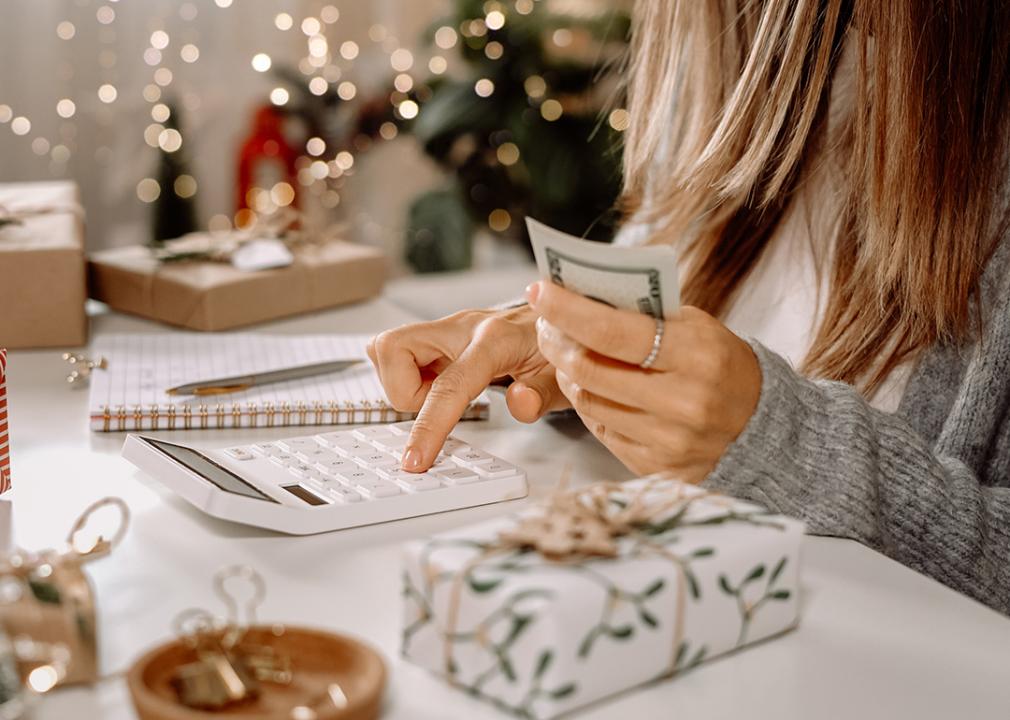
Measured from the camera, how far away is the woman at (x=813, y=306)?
2.23 feet

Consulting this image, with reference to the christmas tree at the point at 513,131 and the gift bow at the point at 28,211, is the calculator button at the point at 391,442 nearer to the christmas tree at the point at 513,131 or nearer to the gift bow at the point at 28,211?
the gift bow at the point at 28,211

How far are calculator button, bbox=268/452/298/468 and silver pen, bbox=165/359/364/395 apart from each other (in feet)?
0.64

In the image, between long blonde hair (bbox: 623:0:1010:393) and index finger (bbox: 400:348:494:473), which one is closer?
index finger (bbox: 400:348:494:473)

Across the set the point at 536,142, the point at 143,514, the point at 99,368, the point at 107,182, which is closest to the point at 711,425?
the point at 143,514

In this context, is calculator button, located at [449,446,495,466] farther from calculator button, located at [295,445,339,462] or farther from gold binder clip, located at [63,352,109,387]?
gold binder clip, located at [63,352,109,387]

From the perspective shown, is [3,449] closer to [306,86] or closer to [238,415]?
[238,415]

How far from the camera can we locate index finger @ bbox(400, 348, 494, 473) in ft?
2.32

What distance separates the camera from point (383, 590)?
22.3 inches

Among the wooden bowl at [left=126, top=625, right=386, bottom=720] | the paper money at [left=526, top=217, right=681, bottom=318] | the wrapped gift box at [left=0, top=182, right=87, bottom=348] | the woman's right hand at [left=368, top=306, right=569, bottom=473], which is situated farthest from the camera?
the wrapped gift box at [left=0, top=182, right=87, bottom=348]

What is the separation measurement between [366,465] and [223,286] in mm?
531

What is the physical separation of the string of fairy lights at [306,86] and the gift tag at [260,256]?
5.13ft

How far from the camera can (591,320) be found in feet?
2.02

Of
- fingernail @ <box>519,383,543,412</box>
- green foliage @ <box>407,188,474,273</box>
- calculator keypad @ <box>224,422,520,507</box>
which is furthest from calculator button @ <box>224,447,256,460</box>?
green foliage @ <box>407,188,474,273</box>

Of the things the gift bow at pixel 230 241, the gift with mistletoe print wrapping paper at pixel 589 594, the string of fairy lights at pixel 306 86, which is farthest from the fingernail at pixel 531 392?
the string of fairy lights at pixel 306 86
